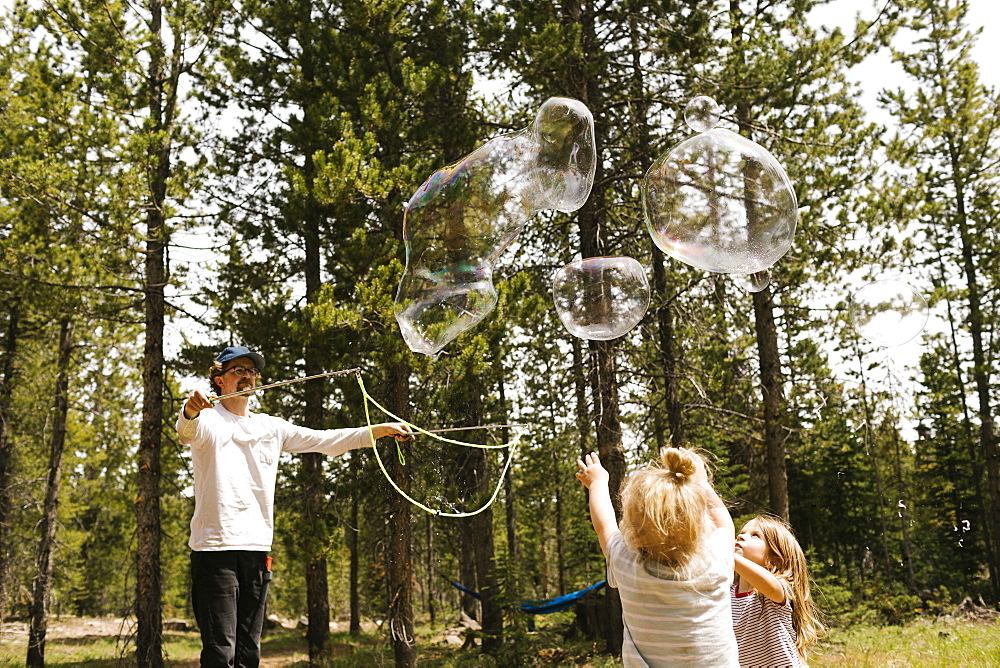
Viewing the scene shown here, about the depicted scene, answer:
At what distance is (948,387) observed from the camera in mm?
23250

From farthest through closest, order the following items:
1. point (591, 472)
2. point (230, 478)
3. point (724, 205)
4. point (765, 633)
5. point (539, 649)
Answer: point (539, 649) → point (724, 205) → point (230, 478) → point (765, 633) → point (591, 472)

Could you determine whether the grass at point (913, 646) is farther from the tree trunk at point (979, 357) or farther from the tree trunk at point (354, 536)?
the tree trunk at point (979, 357)

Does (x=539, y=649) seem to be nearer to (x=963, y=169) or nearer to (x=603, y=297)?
(x=603, y=297)

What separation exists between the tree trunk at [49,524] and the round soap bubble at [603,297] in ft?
33.4

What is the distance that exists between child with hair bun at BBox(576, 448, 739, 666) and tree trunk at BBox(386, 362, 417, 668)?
643cm

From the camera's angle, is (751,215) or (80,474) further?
(80,474)

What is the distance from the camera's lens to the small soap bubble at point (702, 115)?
5.24 meters

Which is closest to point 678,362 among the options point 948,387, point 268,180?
point 268,180

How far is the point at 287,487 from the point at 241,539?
8.83 metres

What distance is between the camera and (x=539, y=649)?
1135 centimetres

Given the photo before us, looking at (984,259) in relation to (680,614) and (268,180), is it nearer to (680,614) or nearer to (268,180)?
(268,180)

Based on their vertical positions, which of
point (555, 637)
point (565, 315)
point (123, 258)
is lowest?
point (555, 637)

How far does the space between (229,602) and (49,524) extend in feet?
39.2

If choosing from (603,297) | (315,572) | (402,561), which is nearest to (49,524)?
(315,572)
